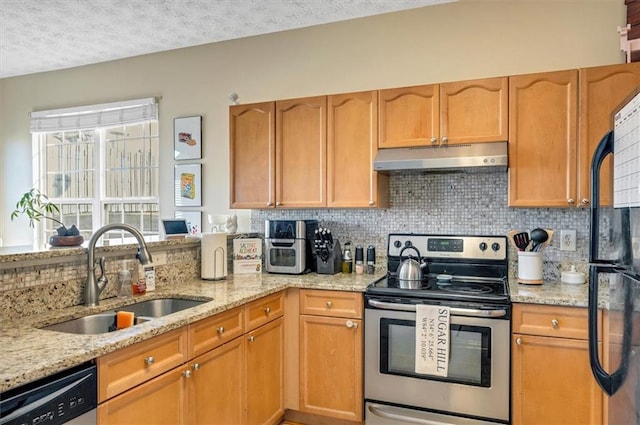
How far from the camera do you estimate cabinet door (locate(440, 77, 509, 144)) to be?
249 centimetres

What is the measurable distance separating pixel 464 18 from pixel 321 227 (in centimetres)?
178

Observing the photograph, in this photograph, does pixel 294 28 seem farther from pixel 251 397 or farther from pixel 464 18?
pixel 251 397

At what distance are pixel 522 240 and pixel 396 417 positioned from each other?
4.15 ft

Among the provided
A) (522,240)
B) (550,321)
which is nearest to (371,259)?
(522,240)

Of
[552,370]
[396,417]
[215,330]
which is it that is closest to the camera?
[215,330]

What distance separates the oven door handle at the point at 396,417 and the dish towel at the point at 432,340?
282 mm

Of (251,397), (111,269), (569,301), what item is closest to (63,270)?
(111,269)

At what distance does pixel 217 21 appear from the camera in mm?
3309

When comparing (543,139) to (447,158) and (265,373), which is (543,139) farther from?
(265,373)

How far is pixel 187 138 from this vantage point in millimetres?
3826

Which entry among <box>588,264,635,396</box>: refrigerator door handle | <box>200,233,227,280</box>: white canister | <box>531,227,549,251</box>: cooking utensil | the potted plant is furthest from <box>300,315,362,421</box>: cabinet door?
the potted plant

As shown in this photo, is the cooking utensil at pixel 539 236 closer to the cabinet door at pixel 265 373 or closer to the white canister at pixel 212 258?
the cabinet door at pixel 265 373

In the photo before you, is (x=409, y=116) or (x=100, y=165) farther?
(x=100, y=165)

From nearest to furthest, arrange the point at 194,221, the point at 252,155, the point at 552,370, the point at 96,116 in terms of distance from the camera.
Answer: the point at 552,370 → the point at 252,155 → the point at 194,221 → the point at 96,116
